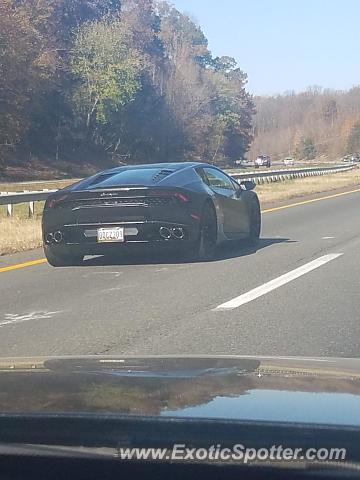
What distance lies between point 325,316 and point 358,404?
534 cm

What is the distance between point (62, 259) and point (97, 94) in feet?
180

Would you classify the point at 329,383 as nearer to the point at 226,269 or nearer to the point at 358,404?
the point at 358,404

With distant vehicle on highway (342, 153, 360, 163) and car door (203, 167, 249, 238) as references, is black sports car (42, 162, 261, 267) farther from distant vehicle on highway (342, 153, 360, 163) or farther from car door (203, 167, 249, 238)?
distant vehicle on highway (342, 153, 360, 163)

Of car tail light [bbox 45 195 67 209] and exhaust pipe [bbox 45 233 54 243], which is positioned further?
exhaust pipe [bbox 45 233 54 243]

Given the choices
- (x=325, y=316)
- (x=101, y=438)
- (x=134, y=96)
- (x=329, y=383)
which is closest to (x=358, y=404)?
(x=329, y=383)

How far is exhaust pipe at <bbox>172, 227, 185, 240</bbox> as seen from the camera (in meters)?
11.9

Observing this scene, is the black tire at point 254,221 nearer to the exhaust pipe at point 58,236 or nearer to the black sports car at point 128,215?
the black sports car at point 128,215

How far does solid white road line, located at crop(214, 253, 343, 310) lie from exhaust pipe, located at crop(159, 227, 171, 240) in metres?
1.52

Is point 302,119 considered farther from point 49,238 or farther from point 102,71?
point 49,238

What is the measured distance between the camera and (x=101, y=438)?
3.02 metres

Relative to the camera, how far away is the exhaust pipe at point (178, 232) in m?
11.9

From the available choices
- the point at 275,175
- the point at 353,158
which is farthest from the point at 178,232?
the point at 353,158

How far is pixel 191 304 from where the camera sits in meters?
9.58

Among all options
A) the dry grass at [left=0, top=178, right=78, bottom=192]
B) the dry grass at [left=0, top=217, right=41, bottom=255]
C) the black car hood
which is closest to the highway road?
the dry grass at [left=0, top=217, right=41, bottom=255]
